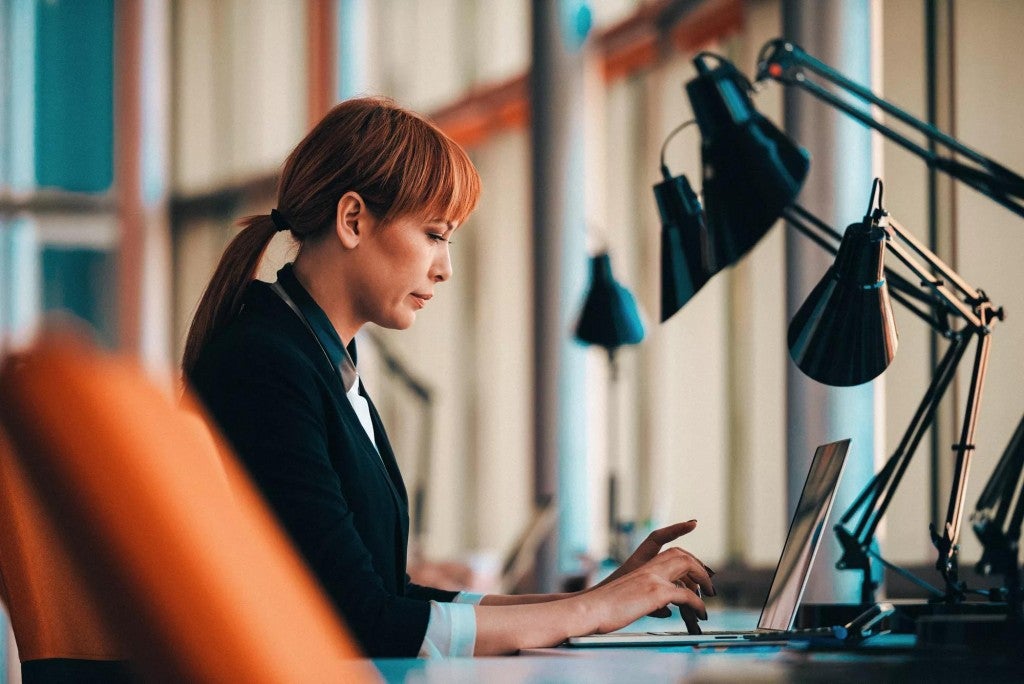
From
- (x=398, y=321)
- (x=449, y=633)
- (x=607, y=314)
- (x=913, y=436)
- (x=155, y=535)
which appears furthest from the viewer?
(x=607, y=314)

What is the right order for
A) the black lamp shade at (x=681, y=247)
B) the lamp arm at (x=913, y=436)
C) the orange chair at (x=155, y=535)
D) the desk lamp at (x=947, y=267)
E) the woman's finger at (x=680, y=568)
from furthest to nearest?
the black lamp shade at (x=681, y=247) < the lamp arm at (x=913, y=436) < the desk lamp at (x=947, y=267) < the woman's finger at (x=680, y=568) < the orange chair at (x=155, y=535)

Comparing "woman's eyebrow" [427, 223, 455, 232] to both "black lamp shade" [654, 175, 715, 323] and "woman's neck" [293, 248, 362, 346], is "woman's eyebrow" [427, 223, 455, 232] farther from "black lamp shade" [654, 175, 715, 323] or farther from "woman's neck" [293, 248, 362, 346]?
"black lamp shade" [654, 175, 715, 323]

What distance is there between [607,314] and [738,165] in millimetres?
1113

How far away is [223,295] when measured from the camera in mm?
1523

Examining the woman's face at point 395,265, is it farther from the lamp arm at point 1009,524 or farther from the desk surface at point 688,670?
the lamp arm at point 1009,524

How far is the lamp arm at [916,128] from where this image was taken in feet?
5.47

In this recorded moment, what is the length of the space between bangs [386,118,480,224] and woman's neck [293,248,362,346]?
0.10m

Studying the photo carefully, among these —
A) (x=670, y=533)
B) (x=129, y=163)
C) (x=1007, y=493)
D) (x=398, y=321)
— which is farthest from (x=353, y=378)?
(x=129, y=163)

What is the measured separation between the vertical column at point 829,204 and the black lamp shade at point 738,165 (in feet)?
1.95

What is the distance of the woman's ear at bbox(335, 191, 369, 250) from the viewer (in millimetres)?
1530

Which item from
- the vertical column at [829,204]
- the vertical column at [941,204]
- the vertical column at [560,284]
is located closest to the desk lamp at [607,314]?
the vertical column at [829,204]

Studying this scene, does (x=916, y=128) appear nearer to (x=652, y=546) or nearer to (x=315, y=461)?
(x=652, y=546)

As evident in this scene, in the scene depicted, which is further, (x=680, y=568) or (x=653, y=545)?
(x=653, y=545)

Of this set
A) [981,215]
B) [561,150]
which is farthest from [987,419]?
[561,150]
